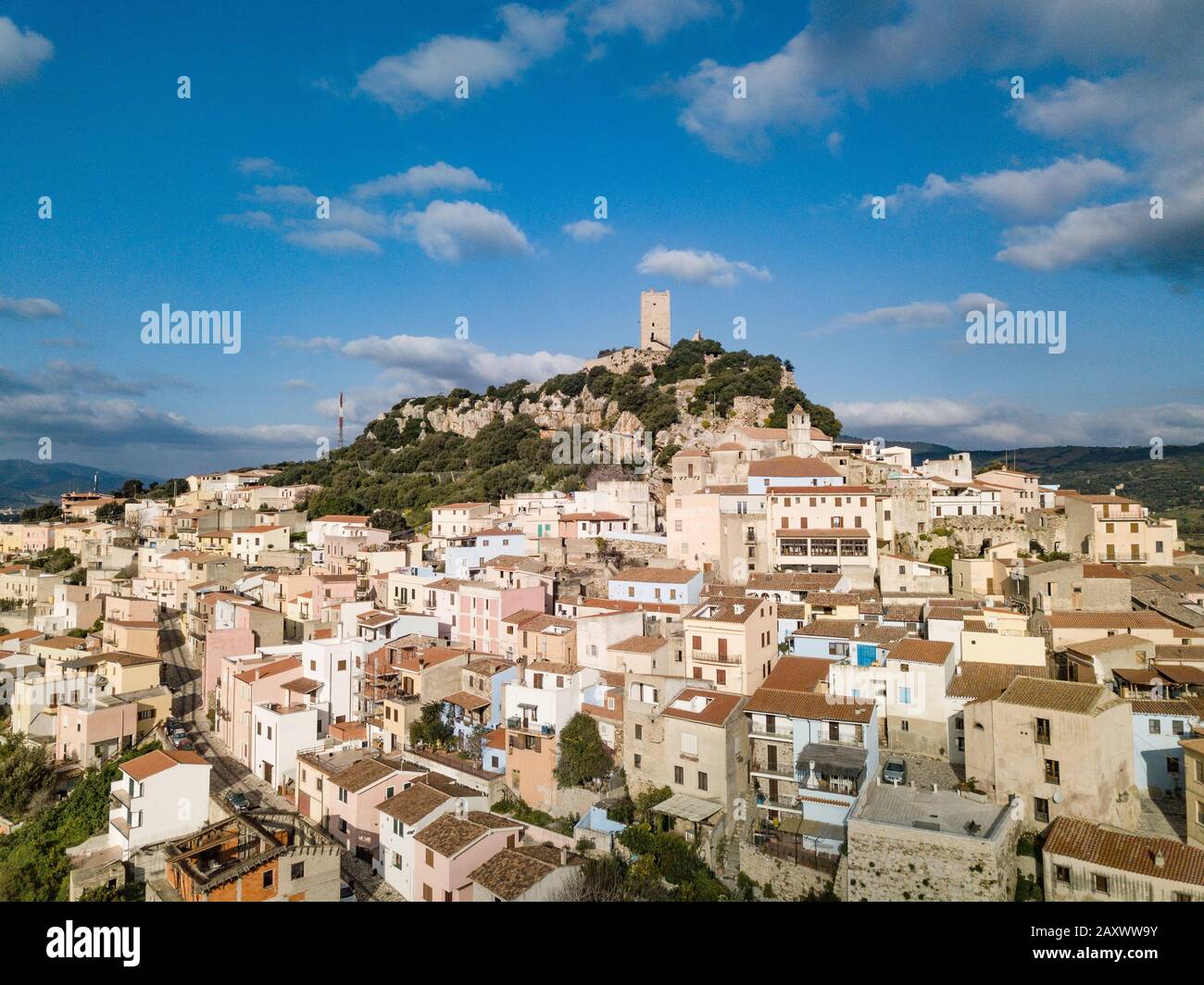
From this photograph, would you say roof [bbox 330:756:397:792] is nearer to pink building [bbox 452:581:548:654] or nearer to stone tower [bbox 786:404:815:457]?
pink building [bbox 452:581:548:654]

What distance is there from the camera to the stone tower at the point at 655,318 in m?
63.8

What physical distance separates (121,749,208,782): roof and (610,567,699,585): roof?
11805mm

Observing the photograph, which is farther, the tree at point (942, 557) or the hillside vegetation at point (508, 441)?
the hillside vegetation at point (508, 441)

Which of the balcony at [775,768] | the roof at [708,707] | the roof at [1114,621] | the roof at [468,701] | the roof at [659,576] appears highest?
the roof at [659,576]

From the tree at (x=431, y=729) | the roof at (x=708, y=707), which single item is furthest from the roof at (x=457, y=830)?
the tree at (x=431, y=729)

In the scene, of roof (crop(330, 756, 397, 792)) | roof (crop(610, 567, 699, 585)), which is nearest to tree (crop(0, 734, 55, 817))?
roof (crop(330, 756, 397, 792))

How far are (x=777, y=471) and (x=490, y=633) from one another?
1323 cm

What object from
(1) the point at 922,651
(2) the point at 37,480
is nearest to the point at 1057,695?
(1) the point at 922,651

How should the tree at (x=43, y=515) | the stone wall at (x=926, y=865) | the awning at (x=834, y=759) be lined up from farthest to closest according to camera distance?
the tree at (x=43, y=515), the awning at (x=834, y=759), the stone wall at (x=926, y=865)

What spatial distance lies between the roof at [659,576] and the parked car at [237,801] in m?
11.1

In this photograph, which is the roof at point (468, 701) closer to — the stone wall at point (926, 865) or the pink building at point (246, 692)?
the pink building at point (246, 692)

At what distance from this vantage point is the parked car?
653 inches
